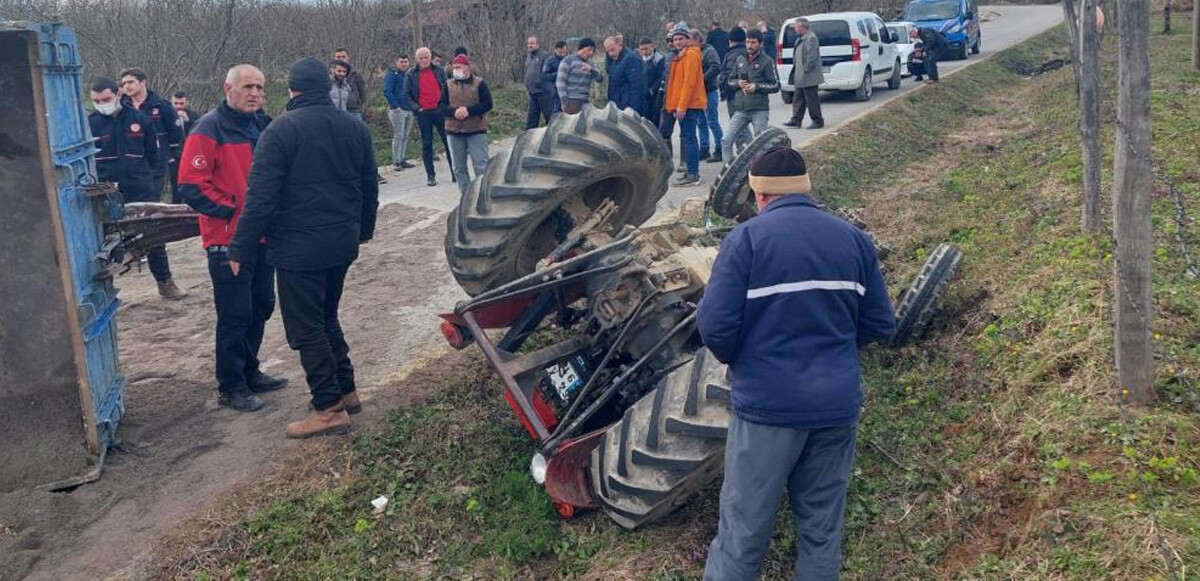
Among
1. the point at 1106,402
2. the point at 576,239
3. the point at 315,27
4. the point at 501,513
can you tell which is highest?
the point at 315,27

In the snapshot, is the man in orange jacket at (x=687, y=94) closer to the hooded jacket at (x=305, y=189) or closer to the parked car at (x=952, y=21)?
the hooded jacket at (x=305, y=189)

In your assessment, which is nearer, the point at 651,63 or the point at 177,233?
the point at 177,233

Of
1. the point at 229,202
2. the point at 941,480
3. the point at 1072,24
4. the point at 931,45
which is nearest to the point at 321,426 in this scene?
the point at 229,202

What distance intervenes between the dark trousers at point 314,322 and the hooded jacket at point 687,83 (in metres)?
6.18

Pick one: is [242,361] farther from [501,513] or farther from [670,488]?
[670,488]

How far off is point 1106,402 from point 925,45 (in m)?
16.8

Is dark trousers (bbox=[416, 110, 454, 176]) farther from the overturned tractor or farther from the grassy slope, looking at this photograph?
the overturned tractor

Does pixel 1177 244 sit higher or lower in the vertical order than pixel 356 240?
lower

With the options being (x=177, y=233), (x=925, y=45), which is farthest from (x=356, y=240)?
(x=925, y=45)

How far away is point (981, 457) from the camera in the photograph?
4250 mm

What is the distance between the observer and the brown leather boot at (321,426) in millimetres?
4926

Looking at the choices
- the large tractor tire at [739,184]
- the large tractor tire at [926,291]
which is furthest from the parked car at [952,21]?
the large tractor tire at [926,291]

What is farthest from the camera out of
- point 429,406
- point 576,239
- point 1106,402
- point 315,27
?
point 315,27

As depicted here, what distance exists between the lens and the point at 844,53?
54.3 ft
